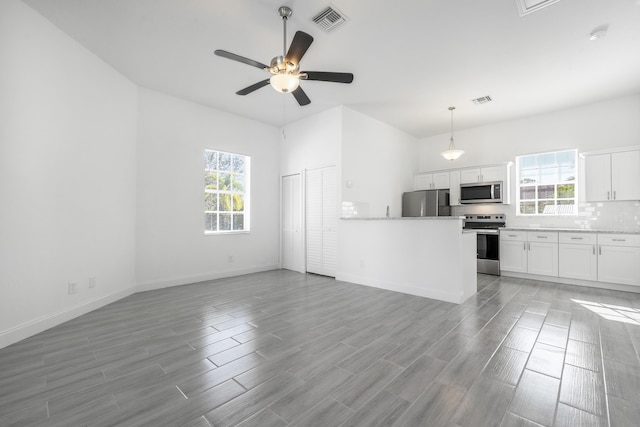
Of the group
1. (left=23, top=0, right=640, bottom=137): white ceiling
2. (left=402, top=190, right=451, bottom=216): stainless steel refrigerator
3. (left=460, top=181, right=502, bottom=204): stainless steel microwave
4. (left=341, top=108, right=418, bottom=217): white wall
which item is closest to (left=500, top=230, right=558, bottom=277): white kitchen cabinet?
(left=460, top=181, right=502, bottom=204): stainless steel microwave

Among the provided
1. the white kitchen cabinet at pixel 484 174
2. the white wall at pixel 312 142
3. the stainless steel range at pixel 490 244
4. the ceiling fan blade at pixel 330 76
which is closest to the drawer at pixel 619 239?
the stainless steel range at pixel 490 244

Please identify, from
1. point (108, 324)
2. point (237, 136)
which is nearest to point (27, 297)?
point (108, 324)

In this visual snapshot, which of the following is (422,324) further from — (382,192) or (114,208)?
(114,208)

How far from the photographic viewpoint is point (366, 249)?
455 centimetres

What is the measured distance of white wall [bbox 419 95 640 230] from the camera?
456 centimetres

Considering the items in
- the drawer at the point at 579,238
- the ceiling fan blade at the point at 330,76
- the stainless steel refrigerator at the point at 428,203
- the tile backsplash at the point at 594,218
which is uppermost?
the ceiling fan blade at the point at 330,76

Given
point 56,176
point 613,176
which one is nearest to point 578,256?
point 613,176

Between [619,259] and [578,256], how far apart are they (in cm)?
45

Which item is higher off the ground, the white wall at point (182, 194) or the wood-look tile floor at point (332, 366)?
the white wall at point (182, 194)

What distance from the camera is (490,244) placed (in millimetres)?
5305

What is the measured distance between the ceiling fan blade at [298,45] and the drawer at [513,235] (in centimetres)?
491

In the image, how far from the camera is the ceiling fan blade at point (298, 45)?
2338 mm

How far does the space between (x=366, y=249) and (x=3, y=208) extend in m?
4.23

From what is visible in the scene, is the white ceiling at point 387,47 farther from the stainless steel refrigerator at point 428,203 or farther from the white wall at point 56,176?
the stainless steel refrigerator at point 428,203
